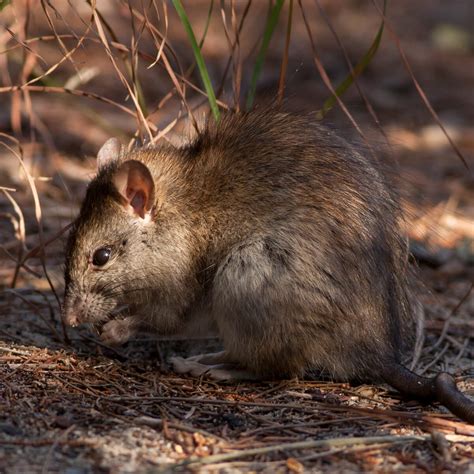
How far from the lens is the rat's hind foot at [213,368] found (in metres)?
4.41

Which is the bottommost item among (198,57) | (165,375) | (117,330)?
(165,375)

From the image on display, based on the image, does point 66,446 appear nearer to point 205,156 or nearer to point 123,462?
point 123,462

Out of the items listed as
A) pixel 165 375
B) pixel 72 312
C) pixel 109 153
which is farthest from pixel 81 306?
pixel 109 153

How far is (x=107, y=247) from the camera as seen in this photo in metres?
4.46

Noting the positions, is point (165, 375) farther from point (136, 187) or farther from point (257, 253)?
point (136, 187)

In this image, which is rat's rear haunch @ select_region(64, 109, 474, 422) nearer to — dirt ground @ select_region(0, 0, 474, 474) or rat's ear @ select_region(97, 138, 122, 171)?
rat's ear @ select_region(97, 138, 122, 171)

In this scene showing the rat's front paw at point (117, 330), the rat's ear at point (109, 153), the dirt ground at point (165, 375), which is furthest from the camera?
the rat's ear at point (109, 153)

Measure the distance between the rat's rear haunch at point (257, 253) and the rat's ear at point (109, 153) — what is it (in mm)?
80

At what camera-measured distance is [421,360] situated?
4.83m

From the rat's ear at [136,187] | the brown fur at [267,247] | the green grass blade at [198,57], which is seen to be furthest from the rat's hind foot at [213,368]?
the green grass blade at [198,57]

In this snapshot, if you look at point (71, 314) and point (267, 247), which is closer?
point (267, 247)

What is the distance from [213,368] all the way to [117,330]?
53 centimetres

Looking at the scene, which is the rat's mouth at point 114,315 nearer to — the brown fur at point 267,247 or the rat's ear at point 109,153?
the brown fur at point 267,247

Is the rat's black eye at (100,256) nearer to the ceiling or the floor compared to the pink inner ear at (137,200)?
nearer to the floor
